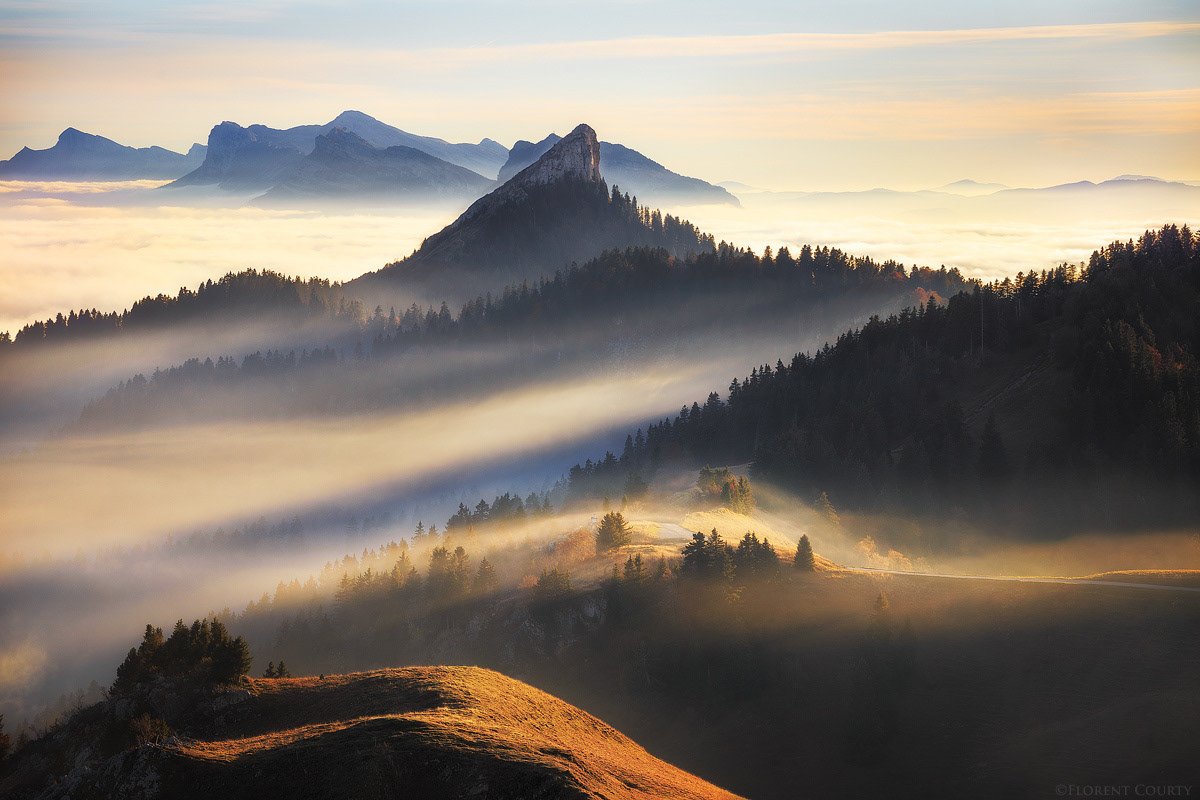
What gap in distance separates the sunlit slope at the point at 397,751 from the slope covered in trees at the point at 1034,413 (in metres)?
100

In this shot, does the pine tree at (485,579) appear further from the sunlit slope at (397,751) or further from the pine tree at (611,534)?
the sunlit slope at (397,751)

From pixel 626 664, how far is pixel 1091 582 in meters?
47.4

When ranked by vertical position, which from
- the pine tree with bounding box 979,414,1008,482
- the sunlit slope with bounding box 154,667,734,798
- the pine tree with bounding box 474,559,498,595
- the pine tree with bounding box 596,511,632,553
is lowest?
the pine tree with bounding box 474,559,498,595

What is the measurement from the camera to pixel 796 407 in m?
199

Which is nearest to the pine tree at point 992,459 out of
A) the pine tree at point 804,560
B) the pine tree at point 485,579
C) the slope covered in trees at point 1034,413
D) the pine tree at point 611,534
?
the slope covered in trees at point 1034,413

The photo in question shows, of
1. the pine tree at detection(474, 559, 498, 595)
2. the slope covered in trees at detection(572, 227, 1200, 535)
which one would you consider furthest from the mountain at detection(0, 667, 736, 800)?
the slope covered in trees at detection(572, 227, 1200, 535)

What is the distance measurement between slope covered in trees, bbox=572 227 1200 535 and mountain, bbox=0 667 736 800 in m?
97.4

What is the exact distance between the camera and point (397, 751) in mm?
49656

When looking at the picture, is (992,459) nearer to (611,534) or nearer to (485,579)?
(611,534)

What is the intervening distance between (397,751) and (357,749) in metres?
2.12

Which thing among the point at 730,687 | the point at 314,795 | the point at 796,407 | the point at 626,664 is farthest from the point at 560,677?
the point at 796,407

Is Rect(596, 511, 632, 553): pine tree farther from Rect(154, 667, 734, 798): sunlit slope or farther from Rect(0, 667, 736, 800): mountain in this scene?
Rect(154, 667, 734, 798): sunlit slope

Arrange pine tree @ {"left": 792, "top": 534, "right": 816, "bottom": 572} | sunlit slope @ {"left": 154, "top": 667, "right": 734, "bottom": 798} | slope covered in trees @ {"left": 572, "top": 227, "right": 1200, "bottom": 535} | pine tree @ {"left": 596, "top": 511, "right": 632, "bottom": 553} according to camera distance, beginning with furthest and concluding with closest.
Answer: slope covered in trees @ {"left": 572, "top": 227, "right": 1200, "bottom": 535}, pine tree @ {"left": 596, "top": 511, "right": 632, "bottom": 553}, pine tree @ {"left": 792, "top": 534, "right": 816, "bottom": 572}, sunlit slope @ {"left": 154, "top": 667, "right": 734, "bottom": 798}

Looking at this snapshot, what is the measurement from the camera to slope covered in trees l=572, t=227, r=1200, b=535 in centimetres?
14475
